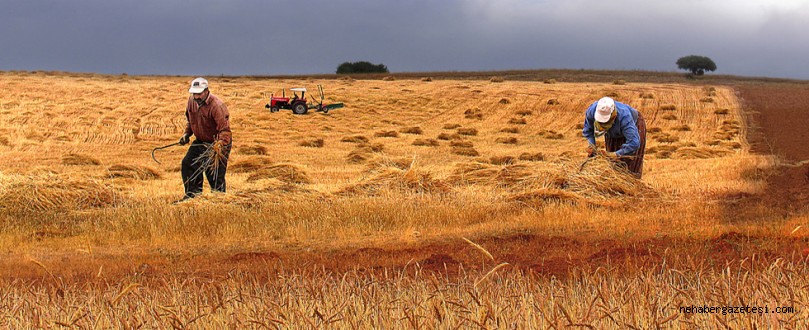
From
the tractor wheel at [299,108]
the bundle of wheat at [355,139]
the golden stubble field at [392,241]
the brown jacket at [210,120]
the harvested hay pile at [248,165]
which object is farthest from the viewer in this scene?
the tractor wheel at [299,108]

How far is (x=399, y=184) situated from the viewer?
14.0 m

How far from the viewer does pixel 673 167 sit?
60.6 feet

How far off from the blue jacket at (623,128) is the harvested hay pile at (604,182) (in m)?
0.57

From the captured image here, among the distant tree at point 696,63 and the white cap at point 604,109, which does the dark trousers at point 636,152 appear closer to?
the white cap at point 604,109

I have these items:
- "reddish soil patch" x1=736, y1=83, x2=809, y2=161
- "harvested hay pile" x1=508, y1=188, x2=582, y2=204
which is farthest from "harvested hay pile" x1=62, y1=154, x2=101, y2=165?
"reddish soil patch" x1=736, y1=83, x2=809, y2=161

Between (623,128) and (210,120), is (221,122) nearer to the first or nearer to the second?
(210,120)

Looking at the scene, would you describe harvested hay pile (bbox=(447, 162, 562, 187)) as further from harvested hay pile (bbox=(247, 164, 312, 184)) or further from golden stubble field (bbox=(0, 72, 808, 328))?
harvested hay pile (bbox=(247, 164, 312, 184))

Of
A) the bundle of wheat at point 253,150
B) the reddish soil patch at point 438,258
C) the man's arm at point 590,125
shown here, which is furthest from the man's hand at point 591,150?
the bundle of wheat at point 253,150

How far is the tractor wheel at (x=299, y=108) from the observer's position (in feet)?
110

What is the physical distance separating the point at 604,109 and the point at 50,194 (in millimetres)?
7917

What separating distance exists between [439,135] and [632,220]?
1718cm

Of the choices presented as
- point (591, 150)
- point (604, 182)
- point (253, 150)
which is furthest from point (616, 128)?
point (253, 150)

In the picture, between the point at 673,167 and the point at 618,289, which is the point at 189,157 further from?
the point at 673,167

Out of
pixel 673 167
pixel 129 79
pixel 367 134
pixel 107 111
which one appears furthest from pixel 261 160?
pixel 129 79
